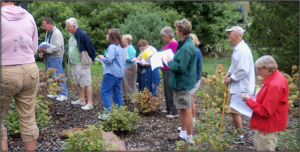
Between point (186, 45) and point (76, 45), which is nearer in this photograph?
point (186, 45)

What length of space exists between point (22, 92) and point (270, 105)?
2.82 meters

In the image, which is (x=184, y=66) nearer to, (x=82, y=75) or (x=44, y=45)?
(x=82, y=75)

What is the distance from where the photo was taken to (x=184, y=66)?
3748 mm

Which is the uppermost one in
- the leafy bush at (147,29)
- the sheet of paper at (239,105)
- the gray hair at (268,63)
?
the leafy bush at (147,29)

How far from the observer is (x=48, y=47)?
5898 millimetres

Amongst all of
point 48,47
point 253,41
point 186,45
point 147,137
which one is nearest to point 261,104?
point 186,45

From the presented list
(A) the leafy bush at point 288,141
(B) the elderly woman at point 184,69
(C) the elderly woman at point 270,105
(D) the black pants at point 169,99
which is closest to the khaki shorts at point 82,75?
Answer: (D) the black pants at point 169,99

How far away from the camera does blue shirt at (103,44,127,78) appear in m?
4.92

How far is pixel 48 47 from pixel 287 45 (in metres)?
4.98

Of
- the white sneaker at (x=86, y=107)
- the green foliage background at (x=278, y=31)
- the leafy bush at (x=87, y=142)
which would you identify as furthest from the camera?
the white sneaker at (x=86, y=107)

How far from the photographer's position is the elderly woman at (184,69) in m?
3.77

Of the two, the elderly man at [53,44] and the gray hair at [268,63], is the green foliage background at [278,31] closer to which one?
the gray hair at [268,63]

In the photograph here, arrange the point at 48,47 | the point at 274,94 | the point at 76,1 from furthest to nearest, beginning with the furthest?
the point at 76,1
the point at 48,47
the point at 274,94

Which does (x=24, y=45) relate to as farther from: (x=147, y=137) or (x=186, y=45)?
(x=147, y=137)
